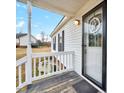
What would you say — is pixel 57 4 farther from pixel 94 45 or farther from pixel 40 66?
pixel 40 66

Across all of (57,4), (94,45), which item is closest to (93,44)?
(94,45)

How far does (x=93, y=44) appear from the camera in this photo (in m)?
3.22

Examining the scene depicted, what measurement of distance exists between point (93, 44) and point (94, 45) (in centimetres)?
6

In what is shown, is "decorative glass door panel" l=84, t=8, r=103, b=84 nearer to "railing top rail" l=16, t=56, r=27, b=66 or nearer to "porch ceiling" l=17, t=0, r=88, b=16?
"porch ceiling" l=17, t=0, r=88, b=16

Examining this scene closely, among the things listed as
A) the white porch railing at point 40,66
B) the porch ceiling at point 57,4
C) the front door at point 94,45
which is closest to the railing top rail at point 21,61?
the white porch railing at point 40,66

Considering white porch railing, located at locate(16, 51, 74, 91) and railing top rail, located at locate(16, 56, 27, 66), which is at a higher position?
railing top rail, located at locate(16, 56, 27, 66)

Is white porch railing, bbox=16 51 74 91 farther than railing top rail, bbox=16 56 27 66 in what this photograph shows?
Yes

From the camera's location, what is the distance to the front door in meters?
2.81

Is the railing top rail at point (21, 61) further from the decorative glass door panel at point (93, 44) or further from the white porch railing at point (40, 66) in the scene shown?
the decorative glass door panel at point (93, 44)

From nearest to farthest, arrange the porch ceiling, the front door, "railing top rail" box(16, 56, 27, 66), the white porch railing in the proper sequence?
"railing top rail" box(16, 56, 27, 66)
the front door
the white porch railing
the porch ceiling

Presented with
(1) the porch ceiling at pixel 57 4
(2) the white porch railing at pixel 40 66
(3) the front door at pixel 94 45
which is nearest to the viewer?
(3) the front door at pixel 94 45

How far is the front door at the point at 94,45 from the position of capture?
9.23 ft

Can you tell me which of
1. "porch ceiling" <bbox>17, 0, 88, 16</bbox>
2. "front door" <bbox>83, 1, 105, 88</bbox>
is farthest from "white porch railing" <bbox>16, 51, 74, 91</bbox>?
"porch ceiling" <bbox>17, 0, 88, 16</bbox>

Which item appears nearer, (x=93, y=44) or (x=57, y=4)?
(x=93, y=44)
